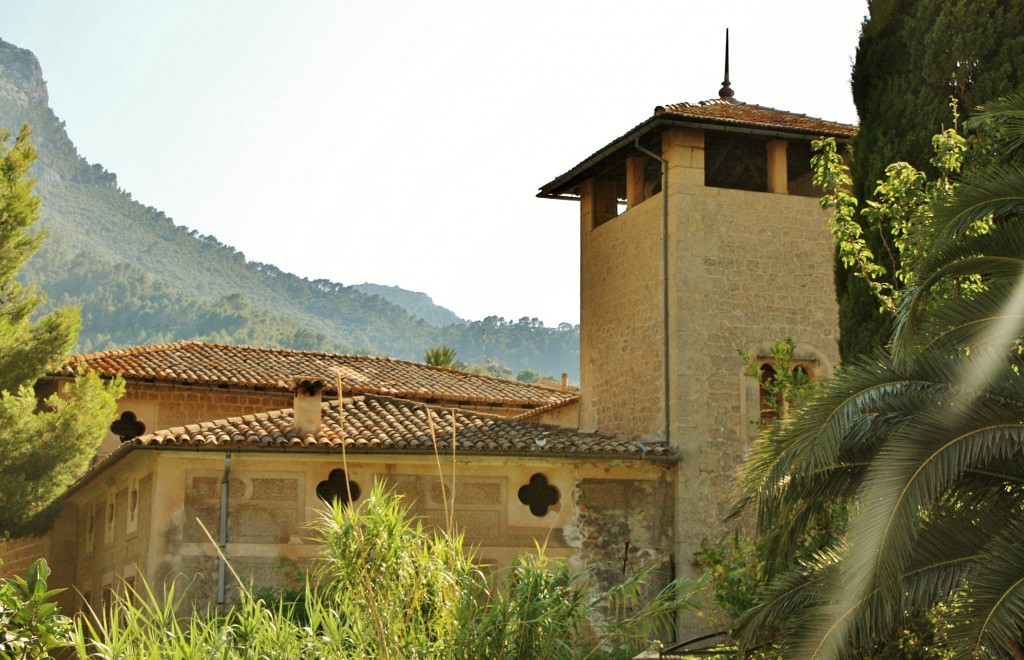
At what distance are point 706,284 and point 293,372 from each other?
811cm

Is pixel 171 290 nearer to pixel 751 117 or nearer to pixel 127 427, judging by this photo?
pixel 127 427

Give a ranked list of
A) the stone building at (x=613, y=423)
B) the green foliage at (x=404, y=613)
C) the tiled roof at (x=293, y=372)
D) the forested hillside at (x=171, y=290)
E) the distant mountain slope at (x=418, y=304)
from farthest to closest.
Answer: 1. the distant mountain slope at (x=418, y=304)
2. the forested hillside at (x=171, y=290)
3. the tiled roof at (x=293, y=372)
4. the stone building at (x=613, y=423)
5. the green foliage at (x=404, y=613)

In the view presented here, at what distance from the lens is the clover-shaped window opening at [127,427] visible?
22.6 meters

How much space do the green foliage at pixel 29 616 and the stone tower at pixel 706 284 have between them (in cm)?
1221

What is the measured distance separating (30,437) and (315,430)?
5.74m

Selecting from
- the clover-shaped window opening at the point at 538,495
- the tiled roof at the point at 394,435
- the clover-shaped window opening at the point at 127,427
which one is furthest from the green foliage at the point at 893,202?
the clover-shaped window opening at the point at 127,427

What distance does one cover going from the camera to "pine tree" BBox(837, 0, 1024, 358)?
13969mm

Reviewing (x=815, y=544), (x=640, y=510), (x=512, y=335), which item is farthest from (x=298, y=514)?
(x=512, y=335)

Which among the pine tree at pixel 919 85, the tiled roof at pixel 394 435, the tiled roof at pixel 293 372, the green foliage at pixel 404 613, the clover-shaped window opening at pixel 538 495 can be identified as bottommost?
the green foliage at pixel 404 613

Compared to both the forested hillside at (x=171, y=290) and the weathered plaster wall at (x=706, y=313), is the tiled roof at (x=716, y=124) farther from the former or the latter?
the forested hillside at (x=171, y=290)

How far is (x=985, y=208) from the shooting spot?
8.73m

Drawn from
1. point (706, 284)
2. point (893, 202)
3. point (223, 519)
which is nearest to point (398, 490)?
point (223, 519)

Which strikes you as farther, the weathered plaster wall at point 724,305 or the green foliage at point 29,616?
the weathered plaster wall at point 724,305

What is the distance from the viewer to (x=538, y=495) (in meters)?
18.4
